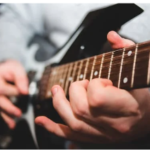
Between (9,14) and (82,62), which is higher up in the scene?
(9,14)

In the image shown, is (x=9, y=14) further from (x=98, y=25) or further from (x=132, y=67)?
(x=132, y=67)

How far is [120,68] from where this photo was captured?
1.24 feet

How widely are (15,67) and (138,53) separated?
0.58 m

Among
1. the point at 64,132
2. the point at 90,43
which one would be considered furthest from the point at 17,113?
the point at 90,43

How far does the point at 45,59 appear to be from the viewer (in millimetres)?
837

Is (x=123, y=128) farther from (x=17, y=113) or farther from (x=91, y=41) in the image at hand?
(x=17, y=113)

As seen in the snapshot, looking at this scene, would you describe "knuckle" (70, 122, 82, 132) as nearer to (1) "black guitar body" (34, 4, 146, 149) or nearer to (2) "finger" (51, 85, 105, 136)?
(2) "finger" (51, 85, 105, 136)

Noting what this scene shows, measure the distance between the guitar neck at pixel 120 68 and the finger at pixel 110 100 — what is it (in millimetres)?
24

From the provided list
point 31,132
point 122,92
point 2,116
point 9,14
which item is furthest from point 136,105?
point 9,14

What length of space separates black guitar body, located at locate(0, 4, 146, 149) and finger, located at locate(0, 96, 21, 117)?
0.22 ft

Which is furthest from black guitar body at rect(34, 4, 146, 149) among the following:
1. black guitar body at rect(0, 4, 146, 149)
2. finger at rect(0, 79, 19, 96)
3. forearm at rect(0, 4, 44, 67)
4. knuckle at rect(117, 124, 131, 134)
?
forearm at rect(0, 4, 44, 67)

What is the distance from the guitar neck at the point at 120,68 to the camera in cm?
33

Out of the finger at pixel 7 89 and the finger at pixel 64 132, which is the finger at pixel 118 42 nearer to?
the finger at pixel 64 132

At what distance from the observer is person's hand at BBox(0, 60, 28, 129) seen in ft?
2.38
